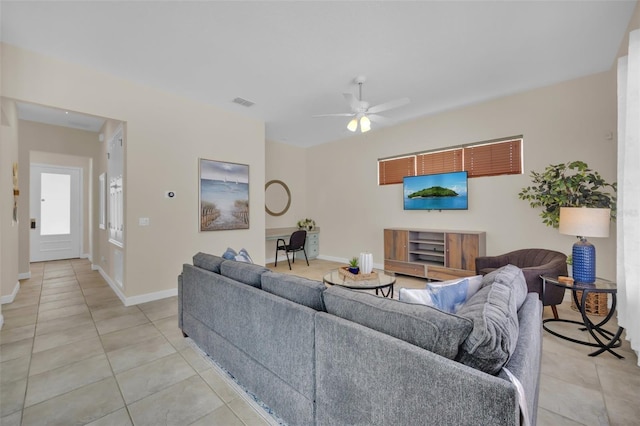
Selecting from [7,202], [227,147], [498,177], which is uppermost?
[227,147]

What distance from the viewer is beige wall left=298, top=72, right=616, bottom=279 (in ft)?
11.6

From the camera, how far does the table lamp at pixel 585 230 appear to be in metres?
2.53

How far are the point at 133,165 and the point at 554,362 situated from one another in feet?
16.4

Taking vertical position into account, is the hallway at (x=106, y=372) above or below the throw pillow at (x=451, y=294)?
below

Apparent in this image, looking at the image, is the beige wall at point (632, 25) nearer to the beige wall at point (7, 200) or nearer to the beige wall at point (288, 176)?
the beige wall at point (288, 176)

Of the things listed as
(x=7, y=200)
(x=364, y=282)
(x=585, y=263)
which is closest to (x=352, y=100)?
(x=364, y=282)

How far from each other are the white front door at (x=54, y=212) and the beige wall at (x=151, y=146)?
4.66 m

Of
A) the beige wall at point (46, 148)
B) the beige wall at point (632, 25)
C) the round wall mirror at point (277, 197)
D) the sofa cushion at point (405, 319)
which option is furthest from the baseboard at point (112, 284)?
the beige wall at point (632, 25)

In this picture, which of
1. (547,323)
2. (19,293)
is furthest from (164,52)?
(547,323)

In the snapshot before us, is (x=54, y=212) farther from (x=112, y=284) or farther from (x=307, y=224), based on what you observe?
(x=307, y=224)

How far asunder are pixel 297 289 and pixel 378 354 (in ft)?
2.10

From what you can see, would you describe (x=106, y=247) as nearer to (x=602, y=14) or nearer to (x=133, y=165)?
(x=133, y=165)

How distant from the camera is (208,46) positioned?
292 centimetres

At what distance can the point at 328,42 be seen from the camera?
112 inches
